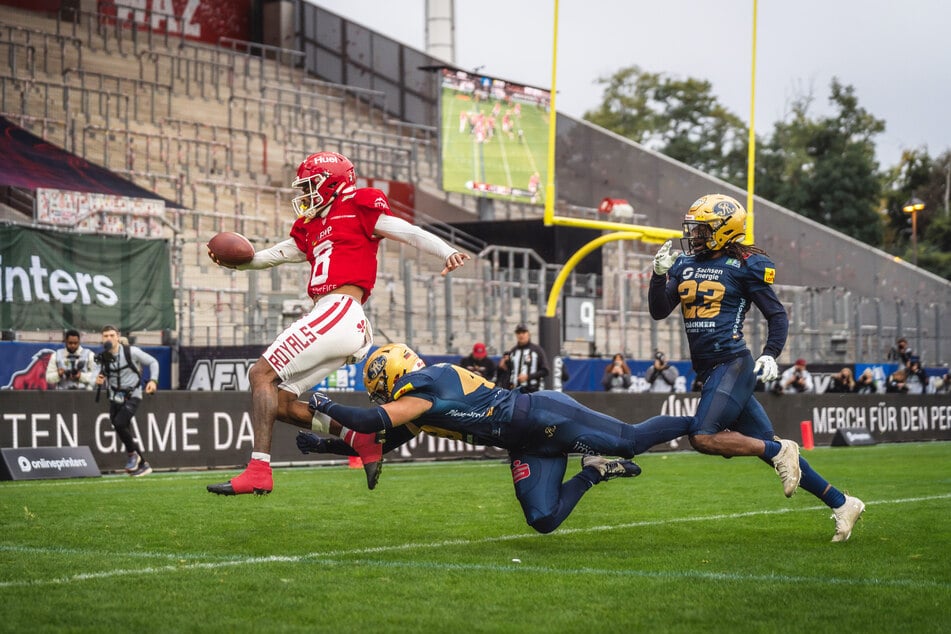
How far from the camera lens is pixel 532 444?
797cm

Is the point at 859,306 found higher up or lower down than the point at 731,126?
lower down

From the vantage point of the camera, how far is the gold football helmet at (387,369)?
7.75 m

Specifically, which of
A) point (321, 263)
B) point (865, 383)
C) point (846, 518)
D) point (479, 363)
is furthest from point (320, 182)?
point (865, 383)

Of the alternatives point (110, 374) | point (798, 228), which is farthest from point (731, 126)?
point (110, 374)

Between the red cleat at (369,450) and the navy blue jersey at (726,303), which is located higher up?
the navy blue jersey at (726,303)

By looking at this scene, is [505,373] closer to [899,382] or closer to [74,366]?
[74,366]

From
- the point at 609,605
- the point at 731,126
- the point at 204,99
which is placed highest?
the point at 731,126

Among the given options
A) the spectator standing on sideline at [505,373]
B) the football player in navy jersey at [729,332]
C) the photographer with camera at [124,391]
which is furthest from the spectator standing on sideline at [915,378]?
the football player in navy jersey at [729,332]

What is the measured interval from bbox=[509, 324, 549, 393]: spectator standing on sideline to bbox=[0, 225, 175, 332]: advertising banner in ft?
17.0

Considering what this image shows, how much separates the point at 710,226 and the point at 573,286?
17543 millimetres

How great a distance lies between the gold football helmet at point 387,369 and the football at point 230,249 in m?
1.62

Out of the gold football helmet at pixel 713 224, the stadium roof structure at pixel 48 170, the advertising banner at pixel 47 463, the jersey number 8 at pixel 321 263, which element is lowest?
the advertising banner at pixel 47 463

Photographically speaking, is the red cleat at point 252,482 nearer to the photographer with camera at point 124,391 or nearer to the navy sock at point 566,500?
the navy sock at point 566,500

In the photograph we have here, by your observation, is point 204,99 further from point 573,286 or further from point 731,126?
point 731,126
